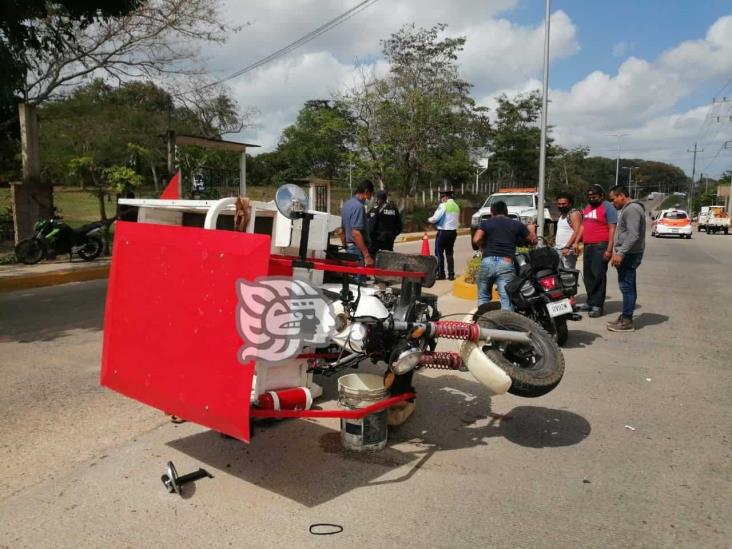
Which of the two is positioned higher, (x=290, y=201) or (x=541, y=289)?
(x=290, y=201)

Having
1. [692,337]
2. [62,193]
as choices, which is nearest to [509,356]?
[692,337]

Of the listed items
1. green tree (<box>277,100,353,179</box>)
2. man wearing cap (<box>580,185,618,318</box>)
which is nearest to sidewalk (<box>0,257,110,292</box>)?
man wearing cap (<box>580,185,618,318</box>)

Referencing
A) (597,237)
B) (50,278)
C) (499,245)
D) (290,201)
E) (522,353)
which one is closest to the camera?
(290,201)

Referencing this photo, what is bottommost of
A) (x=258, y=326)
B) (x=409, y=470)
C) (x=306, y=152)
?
(x=409, y=470)

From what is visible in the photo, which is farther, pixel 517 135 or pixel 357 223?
pixel 517 135

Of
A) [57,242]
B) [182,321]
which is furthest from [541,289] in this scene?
[57,242]

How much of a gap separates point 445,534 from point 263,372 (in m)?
1.33

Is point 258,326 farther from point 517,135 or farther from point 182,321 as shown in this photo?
point 517,135

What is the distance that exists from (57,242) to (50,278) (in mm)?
2550

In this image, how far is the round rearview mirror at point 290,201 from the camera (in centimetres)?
350

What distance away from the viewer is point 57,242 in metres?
13.2

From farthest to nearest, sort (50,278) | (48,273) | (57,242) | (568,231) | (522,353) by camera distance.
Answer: (57,242) → (48,273) → (50,278) → (568,231) → (522,353)

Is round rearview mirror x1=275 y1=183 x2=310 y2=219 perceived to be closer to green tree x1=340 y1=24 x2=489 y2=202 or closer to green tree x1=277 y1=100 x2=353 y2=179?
green tree x1=340 y1=24 x2=489 y2=202

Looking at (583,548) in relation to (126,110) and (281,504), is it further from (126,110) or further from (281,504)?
(126,110)
